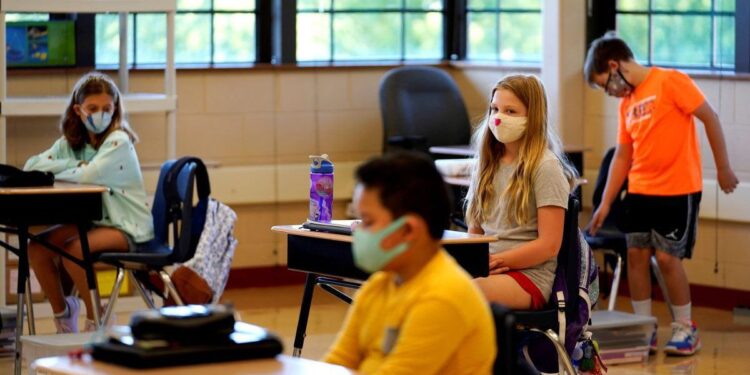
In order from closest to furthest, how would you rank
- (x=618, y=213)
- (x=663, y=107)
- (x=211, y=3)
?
(x=663, y=107) → (x=618, y=213) → (x=211, y=3)

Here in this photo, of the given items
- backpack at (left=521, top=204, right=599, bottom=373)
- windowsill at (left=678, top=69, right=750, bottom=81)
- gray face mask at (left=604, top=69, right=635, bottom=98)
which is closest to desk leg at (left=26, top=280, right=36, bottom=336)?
backpack at (left=521, top=204, right=599, bottom=373)

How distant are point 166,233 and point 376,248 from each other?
3.43 meters

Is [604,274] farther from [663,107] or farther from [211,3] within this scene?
[211,3]

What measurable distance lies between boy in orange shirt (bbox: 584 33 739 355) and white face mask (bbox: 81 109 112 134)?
2.09m

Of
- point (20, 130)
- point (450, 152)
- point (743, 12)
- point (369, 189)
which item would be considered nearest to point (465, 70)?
point (450, 152)

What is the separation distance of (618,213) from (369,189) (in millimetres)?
4232

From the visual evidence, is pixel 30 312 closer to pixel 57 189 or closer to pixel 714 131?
pixel 57 189

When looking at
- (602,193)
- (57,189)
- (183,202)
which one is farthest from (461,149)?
(57,189)

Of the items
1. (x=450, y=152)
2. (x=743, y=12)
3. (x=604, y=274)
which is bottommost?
(x=604, y=274)

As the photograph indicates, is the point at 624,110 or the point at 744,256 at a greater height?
the point at 624,110

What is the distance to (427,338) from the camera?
2648 mm

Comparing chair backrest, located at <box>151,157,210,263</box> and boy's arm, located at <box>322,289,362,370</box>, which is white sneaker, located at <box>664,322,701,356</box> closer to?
chair backrest, located at <box>151,157,210,263</box>

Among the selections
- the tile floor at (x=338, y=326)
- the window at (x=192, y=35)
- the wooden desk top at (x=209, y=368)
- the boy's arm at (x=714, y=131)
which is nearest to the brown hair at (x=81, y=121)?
the tile floor at (x=338, y=326)

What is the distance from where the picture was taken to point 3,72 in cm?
663
